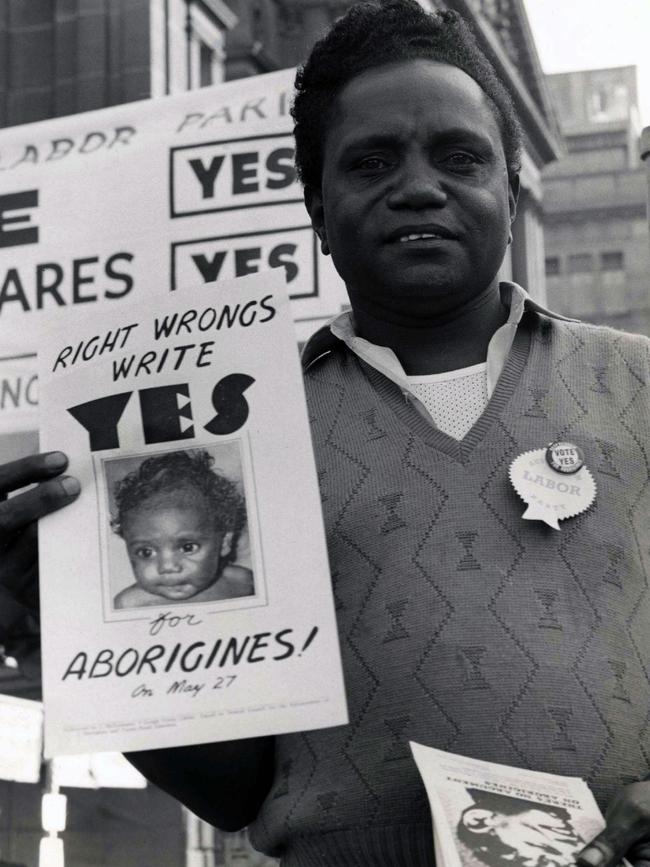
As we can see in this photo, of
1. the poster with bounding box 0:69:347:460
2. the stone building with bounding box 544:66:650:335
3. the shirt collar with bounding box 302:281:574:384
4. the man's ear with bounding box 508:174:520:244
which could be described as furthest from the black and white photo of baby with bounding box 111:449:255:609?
the stone building with bounding box 544:66:650:335

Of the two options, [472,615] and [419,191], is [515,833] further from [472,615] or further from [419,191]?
[419,191]

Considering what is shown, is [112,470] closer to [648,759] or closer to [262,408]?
[262,408]

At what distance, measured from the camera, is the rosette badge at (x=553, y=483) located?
1235 millimetres

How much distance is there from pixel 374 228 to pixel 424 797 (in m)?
0.51

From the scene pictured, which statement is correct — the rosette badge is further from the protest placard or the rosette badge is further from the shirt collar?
the protest placard

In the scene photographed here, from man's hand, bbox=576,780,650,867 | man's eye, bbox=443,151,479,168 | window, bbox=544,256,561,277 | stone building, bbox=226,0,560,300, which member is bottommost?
man's hand, bbox=576,780,650,867

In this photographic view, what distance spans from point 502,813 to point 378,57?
0.72m

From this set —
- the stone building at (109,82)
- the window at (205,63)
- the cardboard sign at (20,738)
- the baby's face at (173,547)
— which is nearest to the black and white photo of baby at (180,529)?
the baby's face at (173,547)

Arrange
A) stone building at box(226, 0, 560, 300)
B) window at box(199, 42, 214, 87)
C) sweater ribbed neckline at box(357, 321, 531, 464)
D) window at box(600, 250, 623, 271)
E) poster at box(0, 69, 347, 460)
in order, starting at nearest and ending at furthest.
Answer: sweater ribbed neckline at box(357, 321, 531, 464)
poster at box(0, 69, 347, 460)
window at box(199, 42, 214, 87)
stone building at box(226, 0, 560, 300)
window at box(600, 250, 623, 271)

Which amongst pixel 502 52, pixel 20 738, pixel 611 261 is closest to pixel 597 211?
pixel 611 261

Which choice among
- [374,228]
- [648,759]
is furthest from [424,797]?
[374,228]

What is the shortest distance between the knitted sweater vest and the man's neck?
0.06 metres

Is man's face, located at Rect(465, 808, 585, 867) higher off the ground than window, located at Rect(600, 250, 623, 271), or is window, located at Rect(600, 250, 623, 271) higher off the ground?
window, located at Rect(600, 250, 623, 271)

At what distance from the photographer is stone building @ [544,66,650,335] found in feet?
80.1
